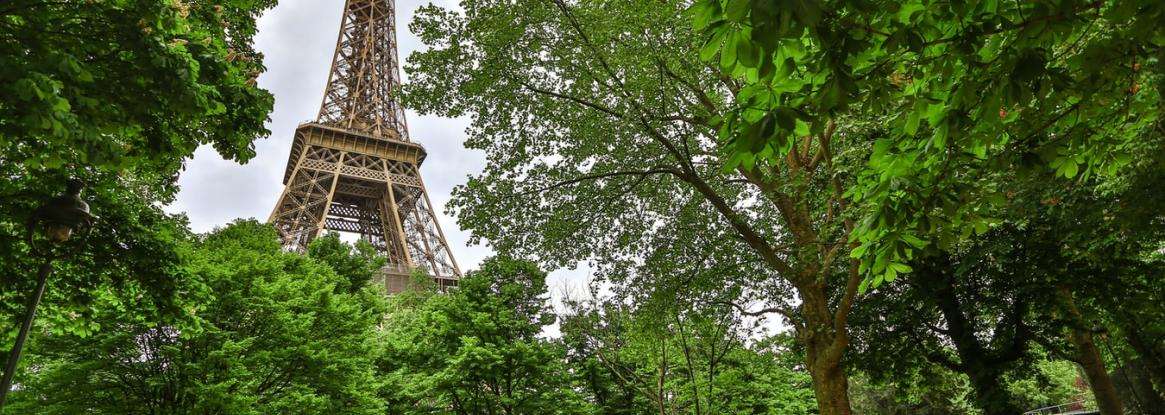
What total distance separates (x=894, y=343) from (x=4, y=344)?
15480 mm

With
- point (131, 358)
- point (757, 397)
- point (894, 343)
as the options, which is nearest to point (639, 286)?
point (894, 343)

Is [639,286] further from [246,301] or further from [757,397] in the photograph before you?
[757,397]

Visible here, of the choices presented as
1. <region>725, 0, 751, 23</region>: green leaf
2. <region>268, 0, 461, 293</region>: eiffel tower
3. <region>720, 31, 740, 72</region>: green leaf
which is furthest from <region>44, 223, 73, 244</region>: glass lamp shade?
<region>268, 0, 461, 293</region>: eiffel tower

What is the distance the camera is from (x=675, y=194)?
40.6ft

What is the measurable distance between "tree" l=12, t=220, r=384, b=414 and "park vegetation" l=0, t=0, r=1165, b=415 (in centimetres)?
9

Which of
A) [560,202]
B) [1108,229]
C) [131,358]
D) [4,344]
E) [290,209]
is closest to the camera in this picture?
[4,344]

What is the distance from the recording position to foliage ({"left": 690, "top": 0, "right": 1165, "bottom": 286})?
2.18m

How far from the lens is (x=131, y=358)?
1354 centimetres

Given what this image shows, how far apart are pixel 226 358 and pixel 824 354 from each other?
11759mm

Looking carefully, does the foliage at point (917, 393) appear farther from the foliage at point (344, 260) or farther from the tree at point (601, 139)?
the foliage at point (344, 260)

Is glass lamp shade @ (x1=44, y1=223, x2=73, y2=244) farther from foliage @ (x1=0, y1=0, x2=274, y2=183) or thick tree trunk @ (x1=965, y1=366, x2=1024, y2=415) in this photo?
thick tree trunk @ (x1=965, y1=366, x2=1024, y2=415)

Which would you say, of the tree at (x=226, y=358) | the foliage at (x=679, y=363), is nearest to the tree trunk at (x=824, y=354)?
the foliage at (x=679, y=363)

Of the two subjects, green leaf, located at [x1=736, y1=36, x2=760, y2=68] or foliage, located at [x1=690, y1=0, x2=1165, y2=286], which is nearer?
green leaf, located at [x1=736, y1=36, x2=760, y2=68]

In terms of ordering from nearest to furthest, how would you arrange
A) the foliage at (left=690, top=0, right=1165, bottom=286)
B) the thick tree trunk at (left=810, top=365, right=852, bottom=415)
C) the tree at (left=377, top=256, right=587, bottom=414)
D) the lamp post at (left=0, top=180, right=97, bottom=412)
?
the foliage at (left=690, top=0, right=1165, bottom=286) < the lamp post at (left=0, top=180, right=97, bottom=412) < the thick tree trunk at (left=810, top=365, right=852, bottom=415) < the tree at (left=377, top=256, right=587, bottom=414)
